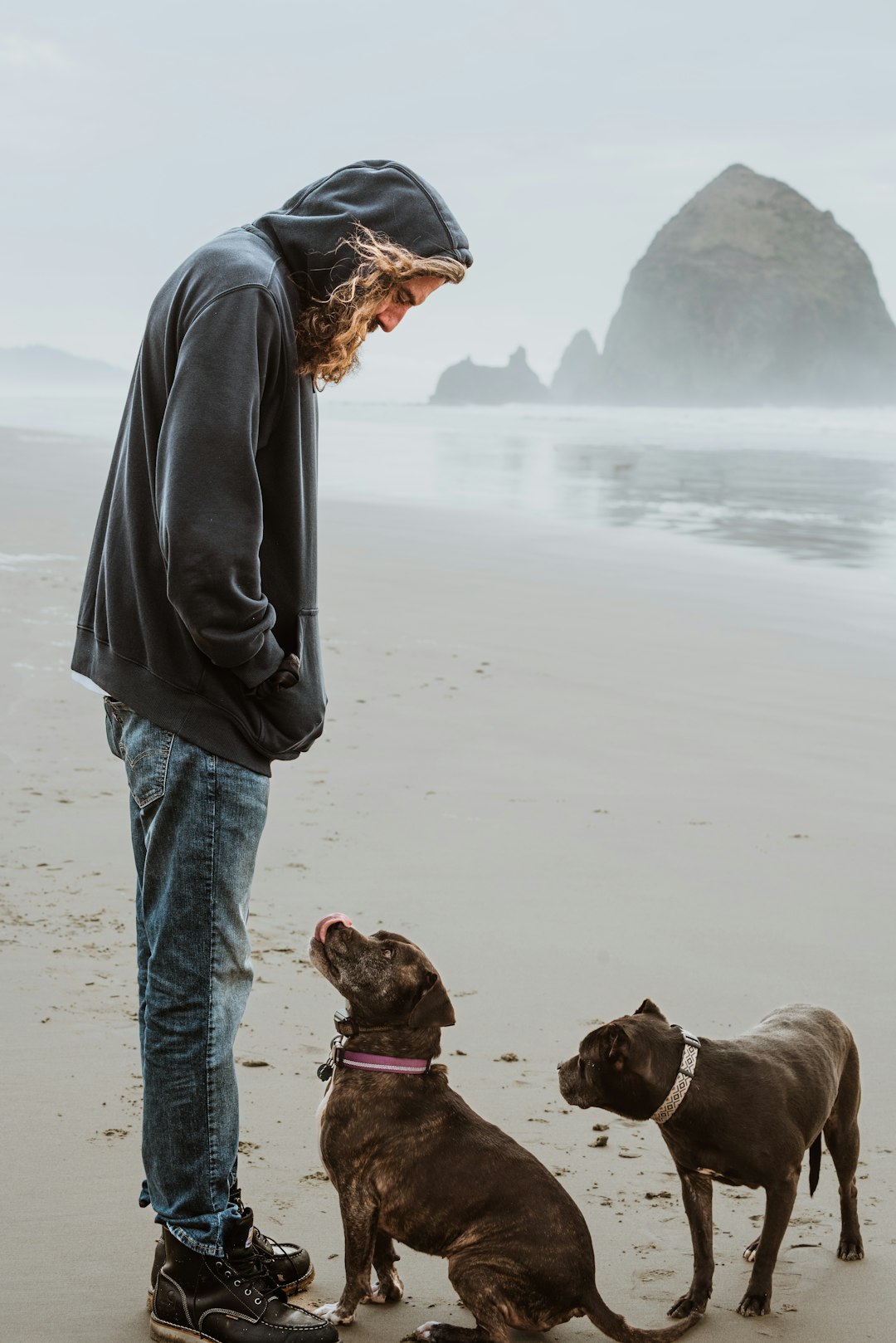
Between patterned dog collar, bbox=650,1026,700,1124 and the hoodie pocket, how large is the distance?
1128 millimetres

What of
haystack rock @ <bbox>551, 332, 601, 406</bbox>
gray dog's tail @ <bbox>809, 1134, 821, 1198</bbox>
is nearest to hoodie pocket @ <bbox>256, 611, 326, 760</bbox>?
gray dog's tail @ <bbox>809, 1134, 821, 1198</bbox>

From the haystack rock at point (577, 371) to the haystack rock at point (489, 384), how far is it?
1586 centimetres

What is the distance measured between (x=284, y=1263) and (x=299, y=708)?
1.28 metres

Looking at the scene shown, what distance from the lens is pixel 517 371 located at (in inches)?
6422

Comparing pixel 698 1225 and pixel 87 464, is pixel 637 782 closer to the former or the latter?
pixel 698 1225

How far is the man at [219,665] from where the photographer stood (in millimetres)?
2584

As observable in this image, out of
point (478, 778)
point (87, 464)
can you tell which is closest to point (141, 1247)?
point (478, 778)

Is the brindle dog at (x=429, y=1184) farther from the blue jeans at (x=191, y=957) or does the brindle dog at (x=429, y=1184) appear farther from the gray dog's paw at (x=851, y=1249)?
the gray dog's paw at (x=851, y=1249)

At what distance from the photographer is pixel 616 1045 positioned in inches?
116

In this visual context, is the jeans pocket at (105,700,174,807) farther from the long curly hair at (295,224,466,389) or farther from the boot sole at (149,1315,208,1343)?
the boot sole at (149,1315,208,1343)

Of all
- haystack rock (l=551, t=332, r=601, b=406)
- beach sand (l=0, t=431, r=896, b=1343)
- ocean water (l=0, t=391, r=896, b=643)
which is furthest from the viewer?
haystack rock (l=551, t=332, r=601, b=406)

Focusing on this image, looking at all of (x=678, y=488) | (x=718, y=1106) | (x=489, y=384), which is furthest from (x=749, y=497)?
(x=489, y=384)

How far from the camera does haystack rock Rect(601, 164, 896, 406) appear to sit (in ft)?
535

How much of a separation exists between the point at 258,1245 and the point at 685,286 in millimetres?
185614
